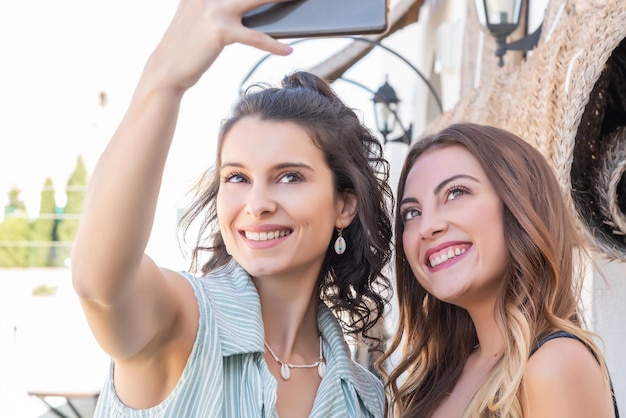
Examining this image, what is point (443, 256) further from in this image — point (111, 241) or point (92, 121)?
point (92, 121)

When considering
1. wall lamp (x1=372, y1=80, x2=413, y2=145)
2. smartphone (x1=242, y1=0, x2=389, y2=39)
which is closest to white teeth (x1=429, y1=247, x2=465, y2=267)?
smartphone (x1=242, y1=0, x2=389, y2=39)

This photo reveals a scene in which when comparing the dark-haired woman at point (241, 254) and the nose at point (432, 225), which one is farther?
the nose at point (432, 225)

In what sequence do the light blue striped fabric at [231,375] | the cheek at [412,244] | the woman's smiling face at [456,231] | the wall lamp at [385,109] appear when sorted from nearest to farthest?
the light blue striped fabric at [231,375] → the woman's smiling face at [456,231] → the cheek at [412,244] → the wall lamp at [385,109]

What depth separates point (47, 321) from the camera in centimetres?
1711

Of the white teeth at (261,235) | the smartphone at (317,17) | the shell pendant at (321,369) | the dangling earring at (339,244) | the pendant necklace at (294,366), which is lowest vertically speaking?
the shell pendant at (321,369)

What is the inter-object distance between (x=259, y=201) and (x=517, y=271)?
626 millimetres

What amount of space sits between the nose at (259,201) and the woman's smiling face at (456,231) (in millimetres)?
410

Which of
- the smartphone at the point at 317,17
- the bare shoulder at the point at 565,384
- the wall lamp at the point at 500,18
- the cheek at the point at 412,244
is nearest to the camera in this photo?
the smartphone at the point at 317,17

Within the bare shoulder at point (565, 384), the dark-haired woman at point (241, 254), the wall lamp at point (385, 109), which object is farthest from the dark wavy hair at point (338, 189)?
the wall lamp at point (385, 109)

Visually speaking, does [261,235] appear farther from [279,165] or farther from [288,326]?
[288,326]

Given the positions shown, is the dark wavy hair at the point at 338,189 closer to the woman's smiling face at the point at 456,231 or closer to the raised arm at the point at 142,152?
the woman's smiling face at the point at 456,231

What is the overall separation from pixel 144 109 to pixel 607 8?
4.35 ft

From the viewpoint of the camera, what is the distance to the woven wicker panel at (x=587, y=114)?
2.14 metres

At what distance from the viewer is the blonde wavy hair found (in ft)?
6.21
